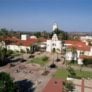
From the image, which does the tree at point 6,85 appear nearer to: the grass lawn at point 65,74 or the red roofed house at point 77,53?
the grass lawn at point 65,74

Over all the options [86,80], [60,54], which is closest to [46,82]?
[86,80]

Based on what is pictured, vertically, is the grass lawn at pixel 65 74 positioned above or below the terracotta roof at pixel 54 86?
above

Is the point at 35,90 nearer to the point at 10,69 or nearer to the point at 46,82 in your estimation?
the point at 46,82

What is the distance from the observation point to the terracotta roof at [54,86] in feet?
93.9

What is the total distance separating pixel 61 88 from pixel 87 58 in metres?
18.9

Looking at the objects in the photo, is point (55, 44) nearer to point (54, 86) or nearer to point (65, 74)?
point (65, 74)

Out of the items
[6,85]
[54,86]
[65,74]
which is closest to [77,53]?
[65,74]

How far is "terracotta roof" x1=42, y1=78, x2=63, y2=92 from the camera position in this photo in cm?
2861

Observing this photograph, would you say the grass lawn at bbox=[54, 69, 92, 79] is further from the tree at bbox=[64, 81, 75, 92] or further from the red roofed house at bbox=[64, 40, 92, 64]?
the red roofed house at bbox=[64, 40, 92, 64]

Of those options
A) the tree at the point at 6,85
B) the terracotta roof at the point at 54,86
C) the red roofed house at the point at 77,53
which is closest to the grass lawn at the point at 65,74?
the terracotta roof at the point at 54,86

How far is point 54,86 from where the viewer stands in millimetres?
30078

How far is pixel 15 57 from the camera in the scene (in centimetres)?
5306

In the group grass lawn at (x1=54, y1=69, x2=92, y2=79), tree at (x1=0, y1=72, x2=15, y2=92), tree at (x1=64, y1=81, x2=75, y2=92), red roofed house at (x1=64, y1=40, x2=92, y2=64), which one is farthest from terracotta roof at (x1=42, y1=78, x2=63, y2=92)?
red roofed house at (x1=64, y1=40, x2=92, y2=64)

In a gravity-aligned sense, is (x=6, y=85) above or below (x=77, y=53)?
below
